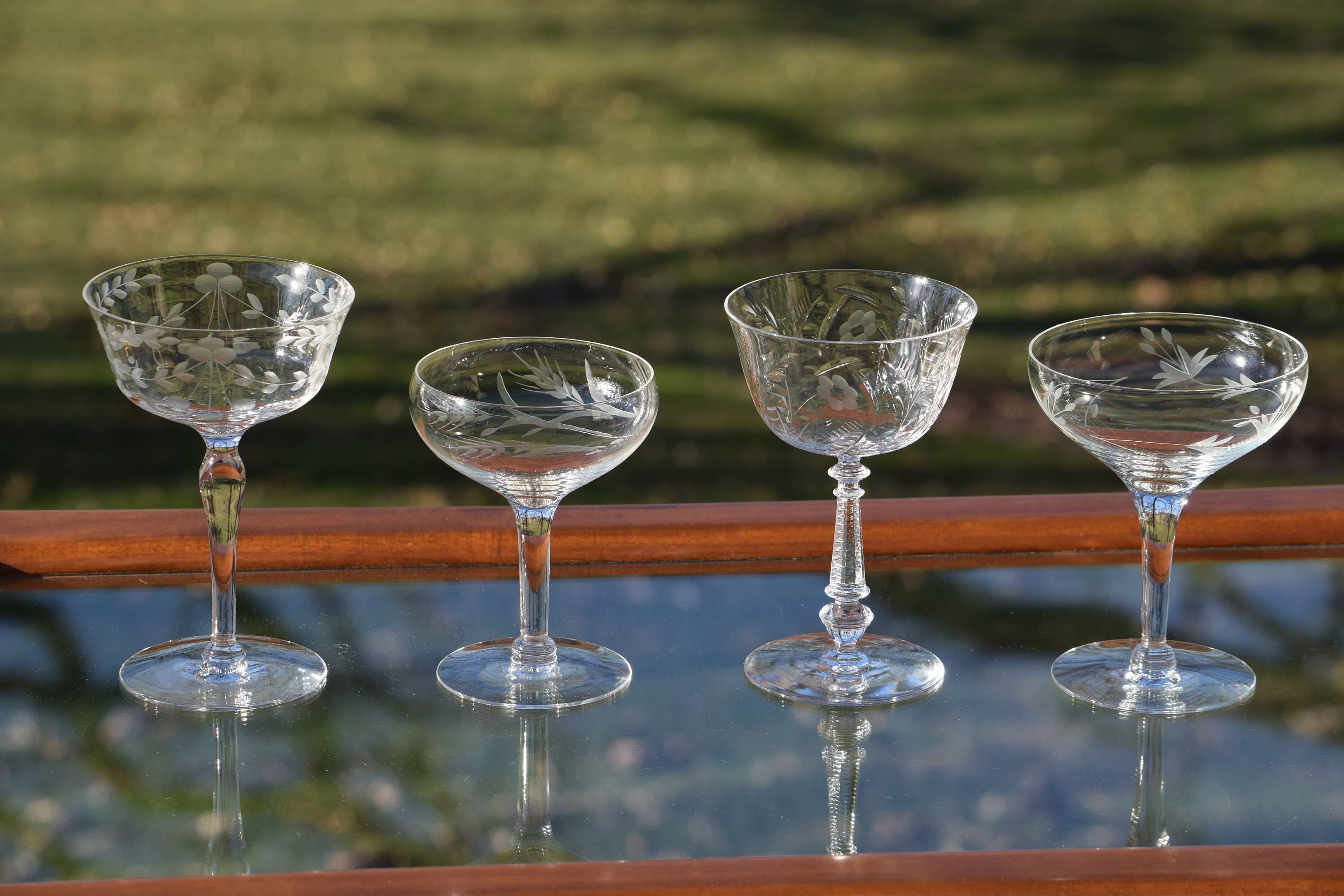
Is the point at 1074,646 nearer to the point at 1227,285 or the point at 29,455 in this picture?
the point at 29,455

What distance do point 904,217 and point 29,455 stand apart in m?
2.52

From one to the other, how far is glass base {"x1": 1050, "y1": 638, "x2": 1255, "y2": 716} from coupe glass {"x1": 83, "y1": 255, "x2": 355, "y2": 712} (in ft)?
1.82

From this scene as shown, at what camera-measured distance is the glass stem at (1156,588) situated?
1155 mm

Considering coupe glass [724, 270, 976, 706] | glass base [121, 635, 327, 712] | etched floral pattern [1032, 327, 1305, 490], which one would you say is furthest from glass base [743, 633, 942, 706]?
glass base [121, 635, 327, 712]

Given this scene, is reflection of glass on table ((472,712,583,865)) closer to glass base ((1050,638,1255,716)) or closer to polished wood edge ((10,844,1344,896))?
polished wood edge ((10,844,1344,896))

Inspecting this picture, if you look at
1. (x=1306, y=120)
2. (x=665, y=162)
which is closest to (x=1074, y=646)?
(x=665, y=162)

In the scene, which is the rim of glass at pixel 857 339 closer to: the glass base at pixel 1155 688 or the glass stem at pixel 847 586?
the glass stem at pixel 847 586

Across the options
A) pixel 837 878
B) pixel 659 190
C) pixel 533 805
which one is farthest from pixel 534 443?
pixel 659 190

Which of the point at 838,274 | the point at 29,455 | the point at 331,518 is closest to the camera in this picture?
the point at 838,274

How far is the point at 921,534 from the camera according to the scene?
1389mm

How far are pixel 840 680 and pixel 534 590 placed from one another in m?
0.23

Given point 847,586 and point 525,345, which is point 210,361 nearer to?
point 525,345

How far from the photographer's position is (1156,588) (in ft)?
3.87

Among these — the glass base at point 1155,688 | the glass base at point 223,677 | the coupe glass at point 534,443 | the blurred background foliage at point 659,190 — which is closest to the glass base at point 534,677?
the coupe glass at point 534,443
